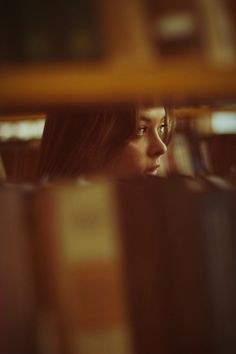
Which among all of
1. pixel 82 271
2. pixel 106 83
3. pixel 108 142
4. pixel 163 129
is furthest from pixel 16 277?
pixel 163 129

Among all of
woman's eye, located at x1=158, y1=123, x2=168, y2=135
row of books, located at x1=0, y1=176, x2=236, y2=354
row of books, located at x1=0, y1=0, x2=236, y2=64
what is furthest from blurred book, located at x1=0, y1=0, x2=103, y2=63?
woman's eye, located at x1=158, y1=123, x2=168, y2=135

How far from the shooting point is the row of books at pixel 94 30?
0.65 metres

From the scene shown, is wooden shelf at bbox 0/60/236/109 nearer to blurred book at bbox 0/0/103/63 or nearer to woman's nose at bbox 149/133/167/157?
blurred book at bbox 0/0/103/63

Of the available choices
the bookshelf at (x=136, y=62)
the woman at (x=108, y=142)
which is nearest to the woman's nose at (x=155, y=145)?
the woman at (x=108, y=142)

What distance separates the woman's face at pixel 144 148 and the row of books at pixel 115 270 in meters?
0.34

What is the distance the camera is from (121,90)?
64 cm

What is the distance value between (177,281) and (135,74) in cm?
32

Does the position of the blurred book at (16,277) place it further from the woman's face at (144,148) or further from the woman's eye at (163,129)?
the woman's eye at (163,129)

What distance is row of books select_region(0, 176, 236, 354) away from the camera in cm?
61

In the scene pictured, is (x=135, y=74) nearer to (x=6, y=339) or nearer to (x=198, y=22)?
(x=198, y=22)

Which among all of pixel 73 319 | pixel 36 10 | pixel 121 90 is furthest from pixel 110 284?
pixel 36 10

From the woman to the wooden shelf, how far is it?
30cm

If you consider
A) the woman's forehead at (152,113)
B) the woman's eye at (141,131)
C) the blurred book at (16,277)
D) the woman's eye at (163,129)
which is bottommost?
the blurred book at (16,277)

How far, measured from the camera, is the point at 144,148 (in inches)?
40.3
